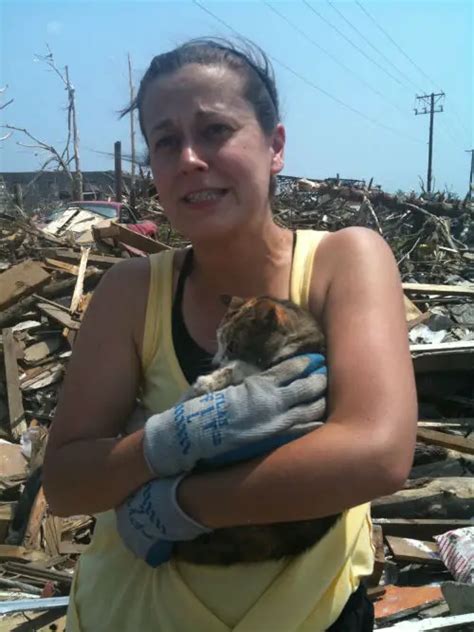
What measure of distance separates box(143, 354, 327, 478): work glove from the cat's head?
0.60 feet

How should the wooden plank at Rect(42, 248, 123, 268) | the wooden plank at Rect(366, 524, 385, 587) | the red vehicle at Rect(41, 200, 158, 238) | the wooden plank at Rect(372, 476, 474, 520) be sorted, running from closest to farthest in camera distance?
the wooden plank at Rect(366, 524, 385, 587) < the wooden plank at Rect(372, 476, 474, 520) < the wooden plank at Rect(42, 248, 123, 268) < the red vehicle at Rect(41, 200, 158, 238)

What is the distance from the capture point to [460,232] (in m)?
16.2

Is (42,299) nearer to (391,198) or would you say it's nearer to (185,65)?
(185,65)

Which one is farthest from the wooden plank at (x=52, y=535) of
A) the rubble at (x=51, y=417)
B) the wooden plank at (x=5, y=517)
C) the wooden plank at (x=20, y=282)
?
the wooden plank at (x=20, y=282)

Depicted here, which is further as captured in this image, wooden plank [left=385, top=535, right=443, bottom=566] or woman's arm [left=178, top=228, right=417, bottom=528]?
wooden plank [left=385, top=535, right=443, bottom=566]

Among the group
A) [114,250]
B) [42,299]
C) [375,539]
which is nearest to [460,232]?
[114,250]

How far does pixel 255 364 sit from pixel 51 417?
15.4 feet

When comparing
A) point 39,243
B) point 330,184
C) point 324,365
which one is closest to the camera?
point 324,365

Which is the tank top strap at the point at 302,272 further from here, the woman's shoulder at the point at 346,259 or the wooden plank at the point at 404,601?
the wooden plank at the point at 404,601

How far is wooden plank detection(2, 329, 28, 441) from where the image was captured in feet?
19.2

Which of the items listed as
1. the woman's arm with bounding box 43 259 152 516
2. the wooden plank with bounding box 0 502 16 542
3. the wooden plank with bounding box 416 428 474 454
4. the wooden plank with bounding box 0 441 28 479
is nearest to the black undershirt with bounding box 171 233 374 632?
the woman's arm with bounding box 43 259 152 516

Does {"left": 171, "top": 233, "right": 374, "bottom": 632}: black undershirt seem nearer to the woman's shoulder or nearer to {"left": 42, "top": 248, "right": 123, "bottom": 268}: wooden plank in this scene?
the woman's shoulder

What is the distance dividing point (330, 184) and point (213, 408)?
1843cm

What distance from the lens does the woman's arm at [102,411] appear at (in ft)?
5.08
